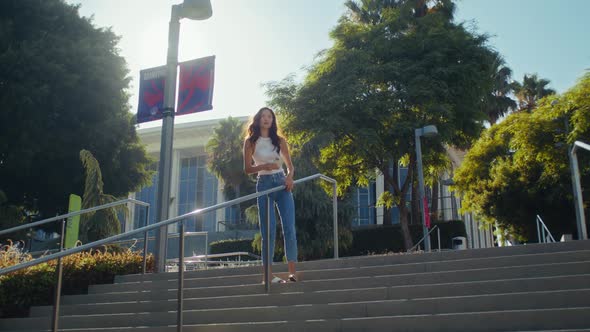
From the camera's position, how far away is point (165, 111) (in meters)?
8.34

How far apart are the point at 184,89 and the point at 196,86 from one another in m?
0.20

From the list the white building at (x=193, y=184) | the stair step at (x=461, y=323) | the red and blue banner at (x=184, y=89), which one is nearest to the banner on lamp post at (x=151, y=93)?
the red and blue banner at (x=184, y=89)

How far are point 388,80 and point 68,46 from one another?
39.2ft

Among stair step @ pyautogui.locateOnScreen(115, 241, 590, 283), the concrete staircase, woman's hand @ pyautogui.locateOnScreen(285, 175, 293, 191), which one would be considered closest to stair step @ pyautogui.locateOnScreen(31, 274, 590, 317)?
the concrete staircase

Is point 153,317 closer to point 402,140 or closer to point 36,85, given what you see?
point 402,140

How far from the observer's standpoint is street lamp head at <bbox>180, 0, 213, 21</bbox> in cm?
820

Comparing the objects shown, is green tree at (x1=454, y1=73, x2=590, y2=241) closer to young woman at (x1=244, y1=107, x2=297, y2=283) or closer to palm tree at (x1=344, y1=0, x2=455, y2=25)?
palm tree at (x1=344, y1=0, x2=455, y2=25)

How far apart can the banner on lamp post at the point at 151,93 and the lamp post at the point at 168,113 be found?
4.7 inches

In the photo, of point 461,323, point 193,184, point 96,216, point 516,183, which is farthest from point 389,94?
point 193,184

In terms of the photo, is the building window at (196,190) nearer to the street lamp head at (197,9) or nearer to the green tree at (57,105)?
the green tree at (57,105)

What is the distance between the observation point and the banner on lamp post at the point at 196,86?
326 inches

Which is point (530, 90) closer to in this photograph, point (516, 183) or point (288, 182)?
point (516, 183)

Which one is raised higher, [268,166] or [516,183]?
[516,183]

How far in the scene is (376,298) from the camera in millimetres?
5219
